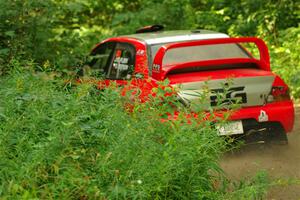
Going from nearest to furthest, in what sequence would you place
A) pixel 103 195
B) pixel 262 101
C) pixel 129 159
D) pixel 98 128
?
pixel 103 195
pixel 129 159
pixel 98 128
pixel 262 101

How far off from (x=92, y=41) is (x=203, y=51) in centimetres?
837

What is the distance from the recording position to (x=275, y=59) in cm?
1329

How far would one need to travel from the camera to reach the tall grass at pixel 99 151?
14.6ft

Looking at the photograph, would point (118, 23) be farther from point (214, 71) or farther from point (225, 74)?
point (225, 74)

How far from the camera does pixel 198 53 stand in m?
7.82

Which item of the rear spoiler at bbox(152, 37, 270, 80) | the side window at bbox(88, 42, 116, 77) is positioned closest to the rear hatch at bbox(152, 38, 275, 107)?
the rear spoiler at bbox(152, 37, 270, 80)

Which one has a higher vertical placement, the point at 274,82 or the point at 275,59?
the point at 274,82

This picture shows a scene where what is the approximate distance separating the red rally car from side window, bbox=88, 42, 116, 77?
0.31 metres

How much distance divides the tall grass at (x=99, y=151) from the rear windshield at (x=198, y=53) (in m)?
2.03

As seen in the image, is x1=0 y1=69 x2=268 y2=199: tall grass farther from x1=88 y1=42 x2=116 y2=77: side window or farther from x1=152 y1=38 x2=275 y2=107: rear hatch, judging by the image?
x1=88 y1=42 x2=116 y2=77: side window

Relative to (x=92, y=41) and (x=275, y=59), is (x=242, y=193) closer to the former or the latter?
(x=275, y=59)

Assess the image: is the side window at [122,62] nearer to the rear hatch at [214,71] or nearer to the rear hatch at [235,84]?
the rear hatch at [214,71]

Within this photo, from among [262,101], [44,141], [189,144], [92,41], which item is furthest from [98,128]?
[92,41]

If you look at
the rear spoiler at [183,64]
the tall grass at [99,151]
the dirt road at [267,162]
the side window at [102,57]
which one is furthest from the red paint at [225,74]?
the tall grass at [99,151]
